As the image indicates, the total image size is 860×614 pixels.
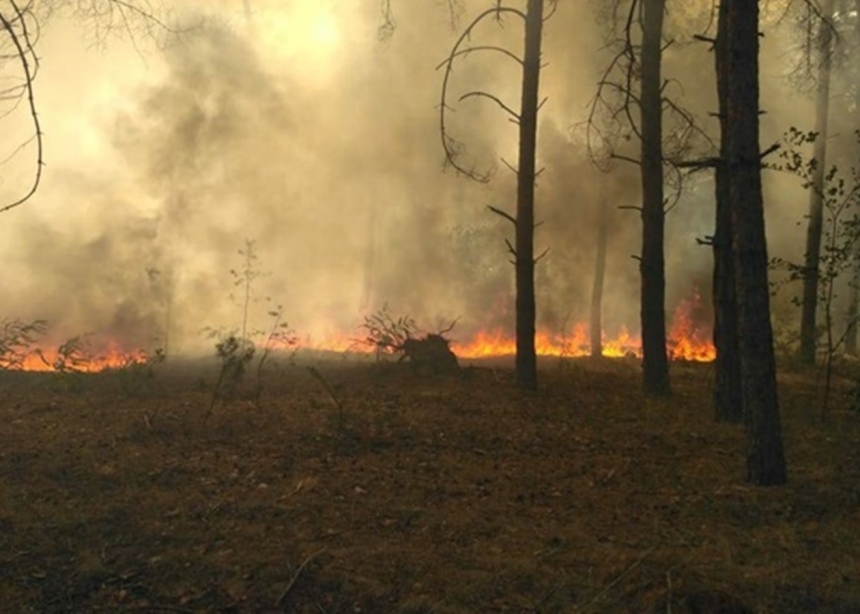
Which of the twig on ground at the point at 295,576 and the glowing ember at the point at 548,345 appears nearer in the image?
the twig on ground at the point at 295,576

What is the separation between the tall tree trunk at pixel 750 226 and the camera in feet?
20.4

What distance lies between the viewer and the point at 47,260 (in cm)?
2162

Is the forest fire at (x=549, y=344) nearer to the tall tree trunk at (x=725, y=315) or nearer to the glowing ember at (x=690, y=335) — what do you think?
the glowing ember at (x=690, y=335)

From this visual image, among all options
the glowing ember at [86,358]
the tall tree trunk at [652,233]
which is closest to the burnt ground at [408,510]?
the tall tree trunk at [652,233]

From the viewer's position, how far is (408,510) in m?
5.83

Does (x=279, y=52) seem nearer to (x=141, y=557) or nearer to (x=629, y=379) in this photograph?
(x=629, y=379)

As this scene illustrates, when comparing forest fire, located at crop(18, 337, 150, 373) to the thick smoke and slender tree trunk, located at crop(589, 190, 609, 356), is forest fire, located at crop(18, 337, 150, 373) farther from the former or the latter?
slender tree trunk, located at crop(589, 190, 609, 356)

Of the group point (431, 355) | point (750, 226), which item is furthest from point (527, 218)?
point (750, 226)

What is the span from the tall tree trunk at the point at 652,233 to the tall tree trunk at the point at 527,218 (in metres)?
1.69

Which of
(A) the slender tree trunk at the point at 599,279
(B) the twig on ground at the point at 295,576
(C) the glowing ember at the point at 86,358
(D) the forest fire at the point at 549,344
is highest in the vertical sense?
(A) the slender tree trunk at the point at 599,279

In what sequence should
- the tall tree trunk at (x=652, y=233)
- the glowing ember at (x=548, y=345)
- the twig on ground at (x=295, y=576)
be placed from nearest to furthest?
the twig on ground at (x=295, y=576)
the tall tree trunk at (x=652, y=233)
the glowing ember at (x=548, y=345)

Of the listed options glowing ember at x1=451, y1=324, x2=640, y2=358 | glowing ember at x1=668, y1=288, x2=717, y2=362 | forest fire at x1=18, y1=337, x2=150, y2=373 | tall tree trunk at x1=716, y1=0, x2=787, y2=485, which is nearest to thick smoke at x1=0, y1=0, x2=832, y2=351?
glowing ember at x1=451, y1=324, x2=640, y2=358

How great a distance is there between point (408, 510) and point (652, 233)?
278 inches

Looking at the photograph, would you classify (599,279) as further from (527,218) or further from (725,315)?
(725,315)
